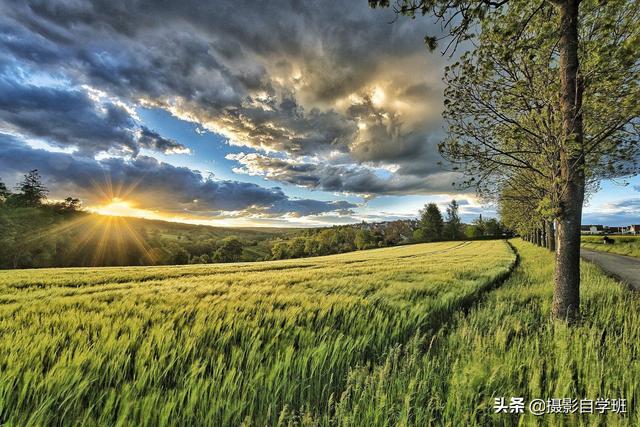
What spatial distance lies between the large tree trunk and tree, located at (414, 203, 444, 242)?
10547cm

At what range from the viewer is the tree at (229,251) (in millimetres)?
101062

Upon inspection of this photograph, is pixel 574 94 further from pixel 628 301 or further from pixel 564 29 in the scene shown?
pixel 628 301

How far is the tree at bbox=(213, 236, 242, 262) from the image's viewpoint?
101 metres

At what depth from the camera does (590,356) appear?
133 inches

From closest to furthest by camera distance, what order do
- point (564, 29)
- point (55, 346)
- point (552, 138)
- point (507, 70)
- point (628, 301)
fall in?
point (55, 346)
point (564, 29)
point (552, 138)
point (507, 70)
point (628, 301)

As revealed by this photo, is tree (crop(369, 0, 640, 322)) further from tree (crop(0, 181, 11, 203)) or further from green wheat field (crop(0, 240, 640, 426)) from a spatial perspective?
tree (crop(0, 181, 11, 203))

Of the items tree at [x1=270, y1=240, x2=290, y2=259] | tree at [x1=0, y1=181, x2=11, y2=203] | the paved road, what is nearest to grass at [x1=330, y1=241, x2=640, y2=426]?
the paved road

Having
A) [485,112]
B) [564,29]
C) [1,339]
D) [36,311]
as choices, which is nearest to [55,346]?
[1,339]

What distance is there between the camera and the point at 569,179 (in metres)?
5.14

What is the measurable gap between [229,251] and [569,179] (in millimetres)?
108006

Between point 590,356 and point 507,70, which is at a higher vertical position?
point 507,70

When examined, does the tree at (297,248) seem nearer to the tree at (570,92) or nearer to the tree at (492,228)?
the tree at (492,228)

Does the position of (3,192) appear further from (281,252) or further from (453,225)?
(453,225)

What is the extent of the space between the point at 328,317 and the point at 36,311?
19.0 feet
